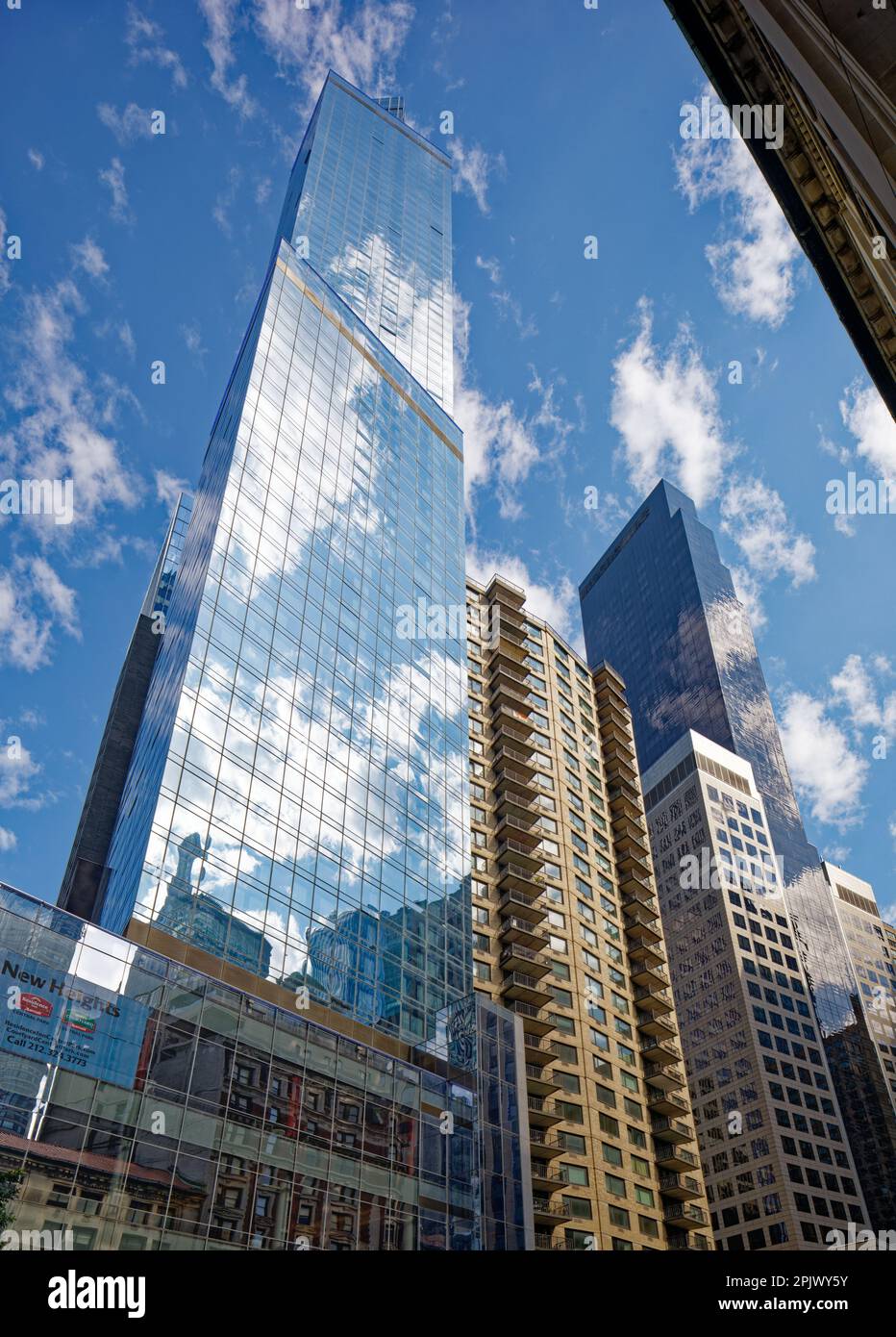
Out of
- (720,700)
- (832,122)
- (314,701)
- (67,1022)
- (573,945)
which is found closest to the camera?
(832,122)

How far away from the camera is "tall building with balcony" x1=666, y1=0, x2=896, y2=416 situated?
12.3 m

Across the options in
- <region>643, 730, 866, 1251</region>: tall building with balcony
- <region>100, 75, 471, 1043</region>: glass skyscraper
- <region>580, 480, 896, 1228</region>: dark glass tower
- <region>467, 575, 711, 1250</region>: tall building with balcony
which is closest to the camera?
<region>100, 75, 471, 1043</region>: glass skyscraper

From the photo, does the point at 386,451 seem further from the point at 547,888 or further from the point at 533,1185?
the point at 533,1185

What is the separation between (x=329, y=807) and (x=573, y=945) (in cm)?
2510

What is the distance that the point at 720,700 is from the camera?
148 metres

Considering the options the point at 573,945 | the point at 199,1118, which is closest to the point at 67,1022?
the point at 199,1118

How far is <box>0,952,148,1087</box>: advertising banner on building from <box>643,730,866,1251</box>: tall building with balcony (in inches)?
2608

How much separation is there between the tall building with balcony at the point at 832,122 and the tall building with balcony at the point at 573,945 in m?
43.0

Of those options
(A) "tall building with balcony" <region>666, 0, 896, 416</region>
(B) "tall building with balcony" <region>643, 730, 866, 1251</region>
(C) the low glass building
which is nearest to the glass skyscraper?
(C) the low glass building

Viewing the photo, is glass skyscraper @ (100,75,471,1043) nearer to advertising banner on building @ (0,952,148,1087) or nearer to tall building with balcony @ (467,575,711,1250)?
advertising banner on building @ (0,952,148,1087)

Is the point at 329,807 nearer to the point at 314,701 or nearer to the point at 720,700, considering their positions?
the point at 314,701

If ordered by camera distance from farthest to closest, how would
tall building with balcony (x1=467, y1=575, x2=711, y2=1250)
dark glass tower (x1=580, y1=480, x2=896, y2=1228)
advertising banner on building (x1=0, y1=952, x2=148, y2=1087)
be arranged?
dark glass tower (x1=580, y1=480, x2=896, y2=1228) < tall building with balcony (x1=467, y1=575, x2=711, y2=1250) < advertising banner on building (x1=0, y1=952, x2=148, y2=1087)

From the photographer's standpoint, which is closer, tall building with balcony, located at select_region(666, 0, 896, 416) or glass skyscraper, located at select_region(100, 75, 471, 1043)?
tall building with balcony, located at select_region(666, 0, 896, 416)
